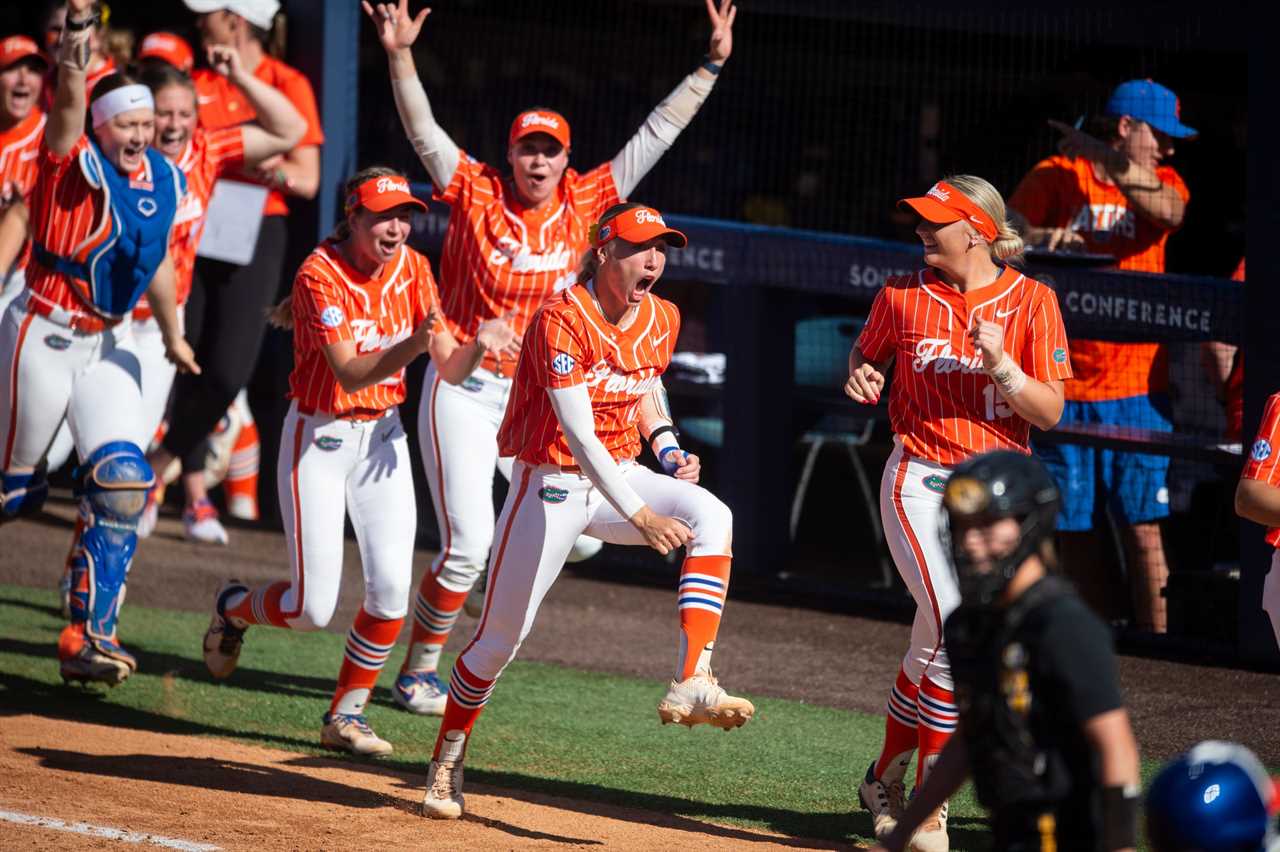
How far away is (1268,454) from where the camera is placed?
16.4 feet

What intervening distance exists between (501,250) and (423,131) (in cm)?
59

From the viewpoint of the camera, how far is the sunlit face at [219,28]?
31.6 feet

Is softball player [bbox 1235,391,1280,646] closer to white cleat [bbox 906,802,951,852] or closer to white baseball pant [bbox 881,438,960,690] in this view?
white baseball pant [bbox 881,438,960,690]

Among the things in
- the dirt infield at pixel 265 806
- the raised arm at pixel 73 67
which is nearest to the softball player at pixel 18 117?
the raised arm at pixel 73 67

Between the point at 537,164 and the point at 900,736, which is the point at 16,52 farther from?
the point at 900,736

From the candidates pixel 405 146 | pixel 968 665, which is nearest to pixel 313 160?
pixel 405 146

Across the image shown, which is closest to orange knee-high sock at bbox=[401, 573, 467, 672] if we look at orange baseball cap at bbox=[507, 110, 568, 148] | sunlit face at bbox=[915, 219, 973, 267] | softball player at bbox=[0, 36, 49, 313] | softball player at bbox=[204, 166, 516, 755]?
softball player at bbox=[204, 166, 516, 755]

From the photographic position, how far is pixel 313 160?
33.4 feet

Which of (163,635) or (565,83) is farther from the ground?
(565,83)

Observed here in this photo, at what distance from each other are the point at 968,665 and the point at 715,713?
1543 millimetres

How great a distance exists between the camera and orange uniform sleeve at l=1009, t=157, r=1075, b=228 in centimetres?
830

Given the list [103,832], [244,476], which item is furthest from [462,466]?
[244,476]

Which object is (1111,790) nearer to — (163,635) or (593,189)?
(593,189)

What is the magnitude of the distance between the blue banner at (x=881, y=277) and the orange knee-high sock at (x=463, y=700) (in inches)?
149
